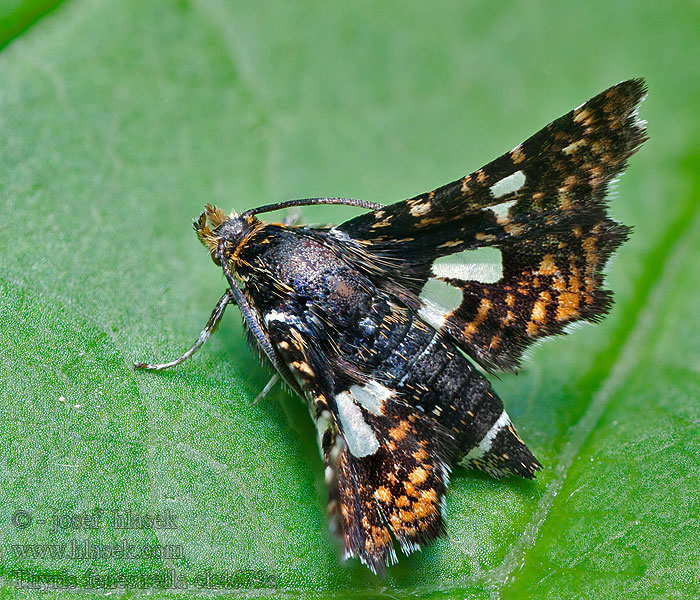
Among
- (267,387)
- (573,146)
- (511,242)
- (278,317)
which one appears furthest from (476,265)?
(267,387)

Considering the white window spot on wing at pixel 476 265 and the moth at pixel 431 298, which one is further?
the white window spot on wing at pixel 476 265

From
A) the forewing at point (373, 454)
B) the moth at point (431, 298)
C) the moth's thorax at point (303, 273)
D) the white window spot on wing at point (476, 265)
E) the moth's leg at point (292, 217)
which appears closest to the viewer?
the forewing at point (373, 454)

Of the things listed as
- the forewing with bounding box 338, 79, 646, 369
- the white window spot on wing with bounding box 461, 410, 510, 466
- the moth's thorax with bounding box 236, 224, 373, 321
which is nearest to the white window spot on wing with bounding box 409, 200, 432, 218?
the forewing with bounding box 338, 79, 646, 369

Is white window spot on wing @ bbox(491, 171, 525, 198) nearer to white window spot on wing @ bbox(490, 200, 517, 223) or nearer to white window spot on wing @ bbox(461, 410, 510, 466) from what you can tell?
white window spot on wing @ bbox(490, 200, 517, 223)

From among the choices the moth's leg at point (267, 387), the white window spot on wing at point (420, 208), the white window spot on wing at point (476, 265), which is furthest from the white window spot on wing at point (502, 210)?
the moth's leg at point (267, 387)

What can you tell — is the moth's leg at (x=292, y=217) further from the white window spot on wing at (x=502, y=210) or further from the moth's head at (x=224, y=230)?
the white window spot on wing at (x=502, y=210)

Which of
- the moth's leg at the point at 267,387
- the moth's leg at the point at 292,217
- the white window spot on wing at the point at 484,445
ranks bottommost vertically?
the white window spot on wing at the point at 484,445

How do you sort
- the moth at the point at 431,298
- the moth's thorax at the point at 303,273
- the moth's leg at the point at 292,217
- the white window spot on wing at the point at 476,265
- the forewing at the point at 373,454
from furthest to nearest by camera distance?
the moth's leg at the point at 292,217
the white window spot on wing at the point at 476,265
the moth's thorax at the point at 303,273
the moth at the point at 431,298
the forewing at the point at 373,454

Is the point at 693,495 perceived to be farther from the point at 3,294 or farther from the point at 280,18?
the point at 280,18
